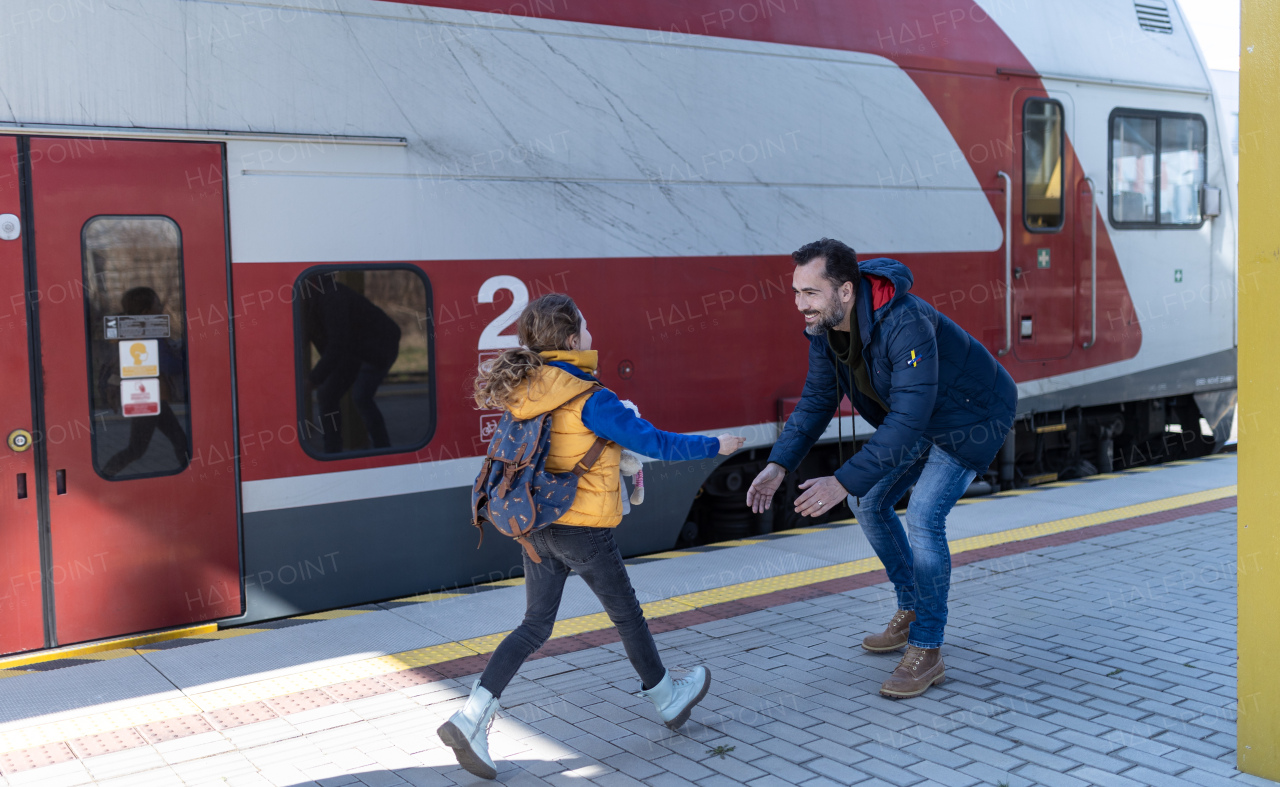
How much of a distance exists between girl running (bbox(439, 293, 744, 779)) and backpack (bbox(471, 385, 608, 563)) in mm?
48

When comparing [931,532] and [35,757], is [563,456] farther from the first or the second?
[35,757]

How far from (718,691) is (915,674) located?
76cm

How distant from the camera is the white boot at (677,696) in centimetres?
385

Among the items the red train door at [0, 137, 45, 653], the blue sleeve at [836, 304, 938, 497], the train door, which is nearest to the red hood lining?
the blue sleeve at [836, 304, 938, 497]

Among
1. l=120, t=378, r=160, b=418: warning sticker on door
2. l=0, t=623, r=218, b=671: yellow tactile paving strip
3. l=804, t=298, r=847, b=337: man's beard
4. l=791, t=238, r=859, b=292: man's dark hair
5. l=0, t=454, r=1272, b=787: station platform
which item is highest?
l=791, t=238, r=859, b=292: man's dark hair

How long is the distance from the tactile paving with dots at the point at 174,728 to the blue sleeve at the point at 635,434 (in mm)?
1847

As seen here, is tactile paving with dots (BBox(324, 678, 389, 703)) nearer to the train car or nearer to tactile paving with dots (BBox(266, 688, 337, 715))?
tactile paving with dots (BBox(266, 688, 337, 715))

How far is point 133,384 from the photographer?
15.8 ft

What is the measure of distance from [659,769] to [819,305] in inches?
67.4

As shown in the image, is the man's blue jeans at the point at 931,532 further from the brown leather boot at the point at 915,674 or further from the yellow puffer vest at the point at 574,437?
the yellow puffer vest at the point at 574,437

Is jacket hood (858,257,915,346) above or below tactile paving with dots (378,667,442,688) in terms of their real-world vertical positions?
above

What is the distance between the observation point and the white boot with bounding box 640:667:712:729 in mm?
3850

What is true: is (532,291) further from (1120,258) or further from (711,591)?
(1120,258)

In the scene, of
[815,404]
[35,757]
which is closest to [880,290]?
[815,404]
